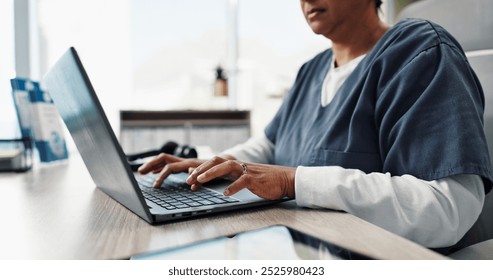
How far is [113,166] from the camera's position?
1.55 feet

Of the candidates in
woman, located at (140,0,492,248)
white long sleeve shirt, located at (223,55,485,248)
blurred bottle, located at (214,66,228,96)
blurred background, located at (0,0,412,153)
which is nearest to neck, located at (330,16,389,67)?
woman, located at (140,0,492,248)

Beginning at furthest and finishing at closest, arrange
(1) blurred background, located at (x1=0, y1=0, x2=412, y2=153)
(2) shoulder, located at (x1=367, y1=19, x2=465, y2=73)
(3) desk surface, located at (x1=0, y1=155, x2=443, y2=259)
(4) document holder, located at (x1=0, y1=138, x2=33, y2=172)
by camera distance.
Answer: (1) blurred background, located at (x1=0, y1=0, x2=412, y2=153) < (4) document holder, located at (x1=0, y1=138, x2=33, y2=172) < (2) shoulder, located at (x1=367, y1=19, x2=465, y2=73) < (3) desk surface, located at (x1=0, y1=155, x2=443, y2=259)

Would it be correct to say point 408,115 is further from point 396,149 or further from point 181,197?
point 181,197

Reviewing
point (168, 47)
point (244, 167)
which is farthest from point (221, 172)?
point (168, 47)

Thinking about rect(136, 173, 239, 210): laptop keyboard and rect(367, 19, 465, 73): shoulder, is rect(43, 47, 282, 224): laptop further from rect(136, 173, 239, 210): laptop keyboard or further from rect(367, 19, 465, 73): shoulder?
rect(367, 19, 465, 73): shoulder

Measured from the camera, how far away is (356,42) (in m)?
0.85

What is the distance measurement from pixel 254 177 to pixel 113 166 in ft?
0.62

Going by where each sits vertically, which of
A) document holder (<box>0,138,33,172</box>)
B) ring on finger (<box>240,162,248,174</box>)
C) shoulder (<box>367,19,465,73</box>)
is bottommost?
document holder (<box>0,138,33,172</box>)

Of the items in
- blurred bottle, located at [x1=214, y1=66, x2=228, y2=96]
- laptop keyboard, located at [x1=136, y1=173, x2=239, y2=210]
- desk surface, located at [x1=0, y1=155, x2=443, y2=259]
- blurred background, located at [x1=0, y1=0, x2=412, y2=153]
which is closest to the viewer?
desk surface, located at [x1=0, y1=155, x2=443, y2=259]

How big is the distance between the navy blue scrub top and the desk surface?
175 millimetres

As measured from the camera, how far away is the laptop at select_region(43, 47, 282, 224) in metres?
0.42

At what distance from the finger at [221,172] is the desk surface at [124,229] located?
73 mm

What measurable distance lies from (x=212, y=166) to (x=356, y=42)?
1.62 feet

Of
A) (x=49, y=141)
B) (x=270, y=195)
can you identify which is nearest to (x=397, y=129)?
(x=270, y=195)
